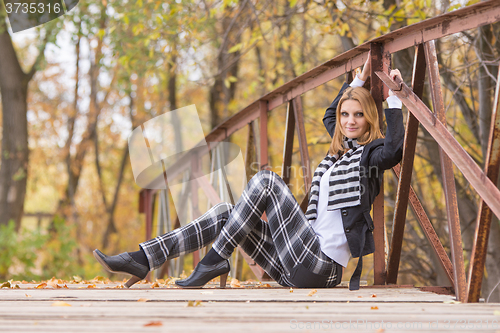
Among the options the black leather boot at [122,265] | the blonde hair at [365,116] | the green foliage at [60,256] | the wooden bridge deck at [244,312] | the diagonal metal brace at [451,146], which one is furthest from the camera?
the green foliage at [60,256]

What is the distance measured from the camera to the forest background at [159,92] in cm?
447

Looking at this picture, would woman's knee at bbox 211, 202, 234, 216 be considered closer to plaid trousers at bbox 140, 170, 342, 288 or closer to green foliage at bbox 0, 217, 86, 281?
plaid trousers at bbox 140, 170, 342, 288

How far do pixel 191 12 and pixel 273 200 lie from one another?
4180 millimetres

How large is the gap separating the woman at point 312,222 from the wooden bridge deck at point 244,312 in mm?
247

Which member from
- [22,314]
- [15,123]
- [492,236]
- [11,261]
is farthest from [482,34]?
[15,123]

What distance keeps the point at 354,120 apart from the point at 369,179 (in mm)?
357

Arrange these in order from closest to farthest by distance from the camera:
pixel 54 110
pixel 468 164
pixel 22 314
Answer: pixel 22 314 → pixel 468 164 → pixel 54 110

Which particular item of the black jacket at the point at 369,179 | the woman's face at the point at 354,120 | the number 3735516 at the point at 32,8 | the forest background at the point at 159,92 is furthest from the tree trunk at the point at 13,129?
the black jacket at the point at 369,179

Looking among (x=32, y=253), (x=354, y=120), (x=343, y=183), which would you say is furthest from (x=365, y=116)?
(x=32, y=253)

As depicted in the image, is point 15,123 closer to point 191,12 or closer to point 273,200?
point 191,12

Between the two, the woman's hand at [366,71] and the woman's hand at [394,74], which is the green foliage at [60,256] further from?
the woman's hand at [394,74]

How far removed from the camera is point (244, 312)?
169cm

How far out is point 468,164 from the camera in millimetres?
1846

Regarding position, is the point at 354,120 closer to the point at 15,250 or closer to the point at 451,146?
the point at 451,146
